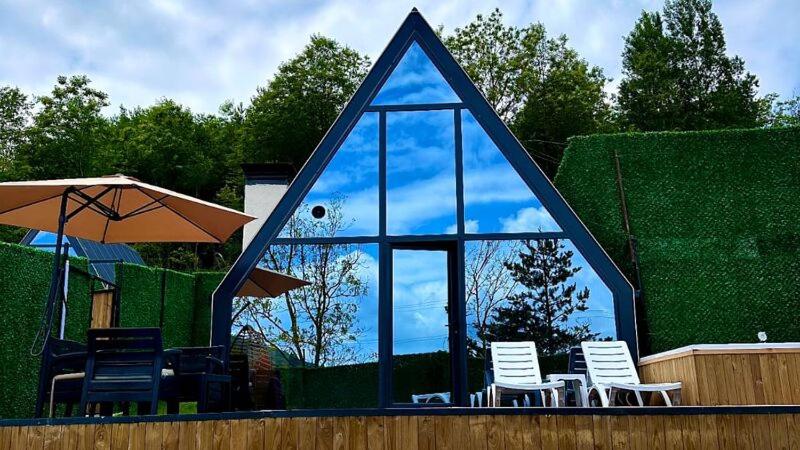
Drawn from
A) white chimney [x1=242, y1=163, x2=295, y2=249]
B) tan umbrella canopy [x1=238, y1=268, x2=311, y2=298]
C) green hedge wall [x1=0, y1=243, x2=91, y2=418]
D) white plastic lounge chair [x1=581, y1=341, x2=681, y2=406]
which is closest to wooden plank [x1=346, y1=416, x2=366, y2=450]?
white plastic lounge chair [x1=581, y1=341, x2=681, y2=406]

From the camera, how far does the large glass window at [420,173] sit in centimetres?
858

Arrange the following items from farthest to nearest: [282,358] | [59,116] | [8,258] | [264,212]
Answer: [59,116], [264,212], [282,358], [8,258]

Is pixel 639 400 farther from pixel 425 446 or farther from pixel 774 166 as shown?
pixel 774 166

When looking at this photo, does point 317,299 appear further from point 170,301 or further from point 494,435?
point 170,301

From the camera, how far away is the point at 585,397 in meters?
7.46

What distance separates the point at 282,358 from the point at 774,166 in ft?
24.8

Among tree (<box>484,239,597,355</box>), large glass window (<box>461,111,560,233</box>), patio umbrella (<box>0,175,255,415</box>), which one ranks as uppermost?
large glass window (<box>461,111,560,233</box>)

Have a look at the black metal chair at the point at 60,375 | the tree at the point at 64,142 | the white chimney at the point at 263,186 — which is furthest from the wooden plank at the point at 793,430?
the tree at the point at 64,142

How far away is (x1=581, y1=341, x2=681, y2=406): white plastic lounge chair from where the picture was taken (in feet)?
22.9

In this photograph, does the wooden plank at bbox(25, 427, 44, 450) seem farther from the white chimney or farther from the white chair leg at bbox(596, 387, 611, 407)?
the white chimney

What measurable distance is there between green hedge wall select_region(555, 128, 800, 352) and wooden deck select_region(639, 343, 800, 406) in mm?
3435

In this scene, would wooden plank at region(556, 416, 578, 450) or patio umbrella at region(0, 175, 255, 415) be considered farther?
patio umbrella at region(0, 175, 255, 415)

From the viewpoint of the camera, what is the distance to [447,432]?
436 cm

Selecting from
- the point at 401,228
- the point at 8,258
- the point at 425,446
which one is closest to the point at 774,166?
the point at 401,228
